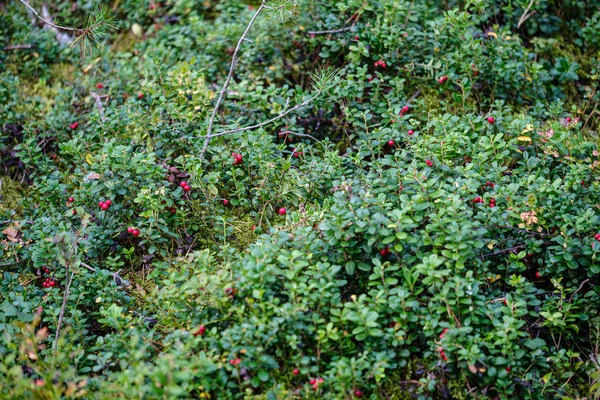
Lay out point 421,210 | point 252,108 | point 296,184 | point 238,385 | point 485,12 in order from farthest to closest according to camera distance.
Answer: point 485,12
point 252,108
point 296,184
point 421,210
point 238,385

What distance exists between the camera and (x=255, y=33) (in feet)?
17.0

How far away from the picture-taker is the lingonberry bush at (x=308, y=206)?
9.84 feet

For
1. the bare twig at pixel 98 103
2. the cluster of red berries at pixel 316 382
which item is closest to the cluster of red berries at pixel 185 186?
the bare twig at pixel 98 103

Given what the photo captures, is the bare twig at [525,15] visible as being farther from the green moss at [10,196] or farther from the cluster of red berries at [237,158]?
the green moss at [10,196]

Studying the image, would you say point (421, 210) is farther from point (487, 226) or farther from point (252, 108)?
point (252, 108)

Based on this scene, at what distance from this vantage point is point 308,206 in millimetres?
3641

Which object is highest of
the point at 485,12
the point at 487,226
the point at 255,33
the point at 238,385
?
the point at 485,12

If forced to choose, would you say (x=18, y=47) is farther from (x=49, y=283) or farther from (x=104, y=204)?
(x=49, y=283)

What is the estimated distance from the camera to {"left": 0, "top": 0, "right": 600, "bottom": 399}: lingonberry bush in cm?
300

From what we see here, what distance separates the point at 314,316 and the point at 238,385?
1.60 ft

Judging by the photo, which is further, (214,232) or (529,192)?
(214,232)

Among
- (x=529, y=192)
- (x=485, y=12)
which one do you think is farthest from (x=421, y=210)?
(x=485, y=12)

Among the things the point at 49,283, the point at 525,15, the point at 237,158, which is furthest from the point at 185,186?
the point at 525,15

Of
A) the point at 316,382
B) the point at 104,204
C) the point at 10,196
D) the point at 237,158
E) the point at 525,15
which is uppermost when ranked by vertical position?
the point at 525,15
